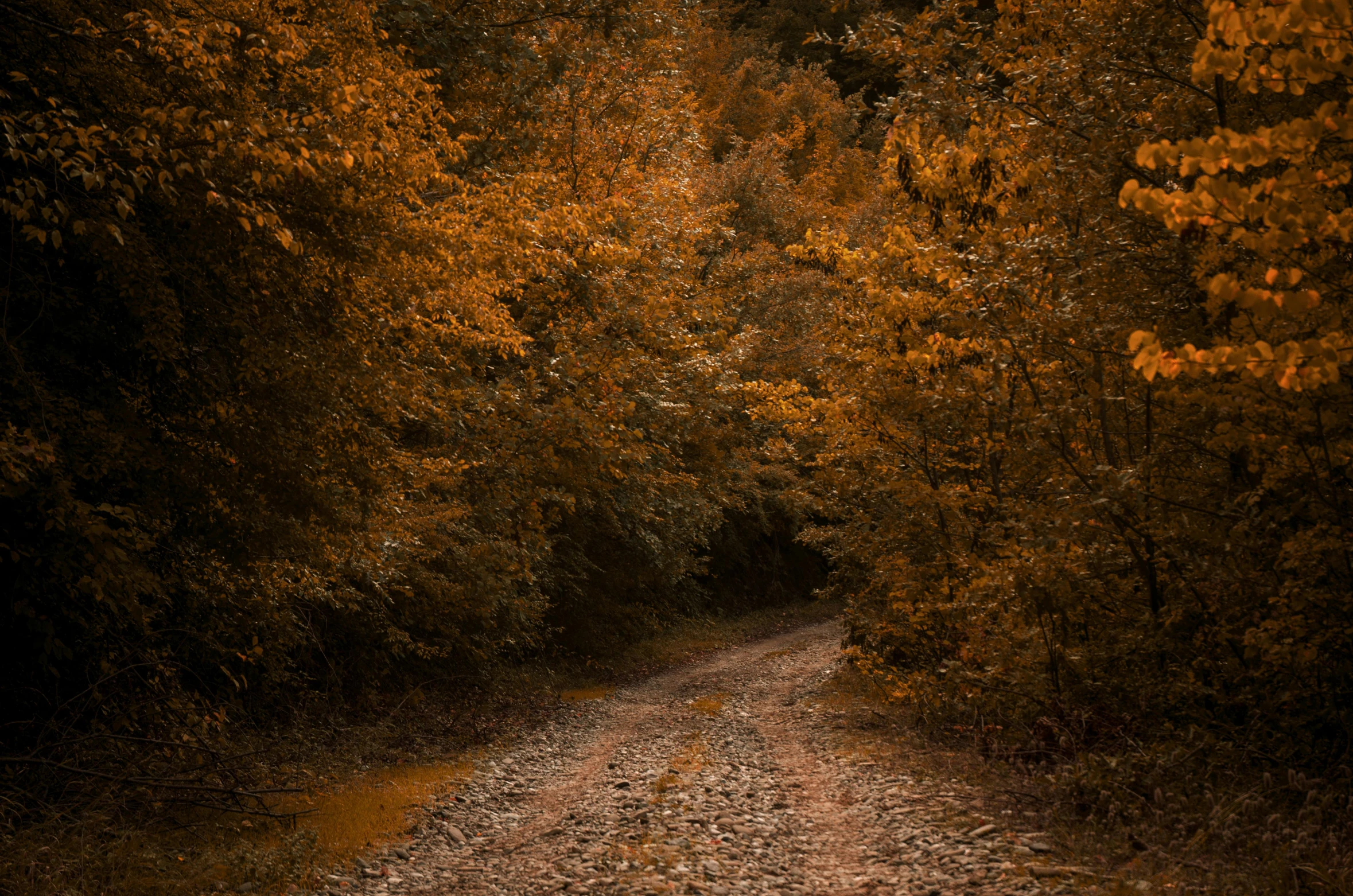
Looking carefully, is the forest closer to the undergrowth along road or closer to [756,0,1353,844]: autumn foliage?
[756,0,1353,844]: autumn foliage

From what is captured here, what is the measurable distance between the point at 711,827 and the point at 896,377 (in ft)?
19.9

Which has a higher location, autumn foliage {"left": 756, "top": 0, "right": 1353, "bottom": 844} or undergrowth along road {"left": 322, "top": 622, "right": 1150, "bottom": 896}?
autumn foliage {"left": 756, "top": 0, "right": 1353, "bottom": 844}

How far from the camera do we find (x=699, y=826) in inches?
320

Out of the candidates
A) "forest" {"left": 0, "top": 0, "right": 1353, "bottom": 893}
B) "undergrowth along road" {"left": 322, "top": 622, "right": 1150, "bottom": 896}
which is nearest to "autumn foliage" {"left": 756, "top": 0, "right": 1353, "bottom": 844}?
"forest" {"left": 0, "top": 0, "right": 1353, "bottom": 893}

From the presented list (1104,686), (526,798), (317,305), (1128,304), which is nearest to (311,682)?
(526,798)

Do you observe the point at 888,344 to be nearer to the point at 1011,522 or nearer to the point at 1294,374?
the point at 1011,522

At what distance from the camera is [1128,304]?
694 centimetres

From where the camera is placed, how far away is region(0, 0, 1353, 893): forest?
572cm

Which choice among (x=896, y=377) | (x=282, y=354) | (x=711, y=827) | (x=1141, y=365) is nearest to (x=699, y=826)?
(x=711, y=827)

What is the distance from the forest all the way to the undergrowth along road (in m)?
1.10

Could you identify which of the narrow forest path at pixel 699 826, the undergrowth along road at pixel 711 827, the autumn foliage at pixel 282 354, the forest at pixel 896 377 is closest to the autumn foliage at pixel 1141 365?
the forest at pixel 896 377

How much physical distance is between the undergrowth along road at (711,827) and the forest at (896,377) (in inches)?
43.4

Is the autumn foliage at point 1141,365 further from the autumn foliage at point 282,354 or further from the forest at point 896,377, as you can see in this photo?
the autumn foliage at point 282,354

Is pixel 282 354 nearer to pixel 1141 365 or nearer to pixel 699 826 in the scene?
pixel 699 826
